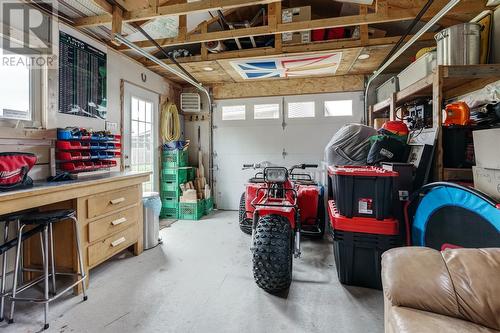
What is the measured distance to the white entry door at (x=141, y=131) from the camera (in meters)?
3.91

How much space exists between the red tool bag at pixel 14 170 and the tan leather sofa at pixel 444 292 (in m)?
2.52

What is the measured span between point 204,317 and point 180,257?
1199mm

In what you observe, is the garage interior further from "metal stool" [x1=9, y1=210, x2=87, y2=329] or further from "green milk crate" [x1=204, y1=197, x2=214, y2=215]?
"green milk crate" [x1=204, y1=197, x2=214, y2=215]

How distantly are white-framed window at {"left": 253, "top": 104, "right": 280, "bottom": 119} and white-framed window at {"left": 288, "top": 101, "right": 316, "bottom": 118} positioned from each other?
27 cm

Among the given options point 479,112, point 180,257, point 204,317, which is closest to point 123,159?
point 180,257

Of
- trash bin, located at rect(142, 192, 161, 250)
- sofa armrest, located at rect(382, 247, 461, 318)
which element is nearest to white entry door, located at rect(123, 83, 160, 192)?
trash bin, located at rect(142, 192, 161, 250)

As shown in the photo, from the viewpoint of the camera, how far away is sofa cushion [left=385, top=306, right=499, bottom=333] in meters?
1.01

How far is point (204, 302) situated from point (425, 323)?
159 cm

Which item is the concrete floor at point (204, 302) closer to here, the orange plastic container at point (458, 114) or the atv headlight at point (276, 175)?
the atv headlight at point (276, 175)

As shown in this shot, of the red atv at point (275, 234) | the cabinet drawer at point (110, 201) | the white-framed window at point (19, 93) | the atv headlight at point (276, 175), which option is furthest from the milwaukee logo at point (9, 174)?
the atv headlight at point (276, 175)

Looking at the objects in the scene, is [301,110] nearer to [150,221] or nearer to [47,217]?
[150,221]

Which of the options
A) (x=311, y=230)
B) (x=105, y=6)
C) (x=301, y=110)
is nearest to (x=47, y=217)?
(x=105, y=6)

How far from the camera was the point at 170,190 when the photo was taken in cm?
473

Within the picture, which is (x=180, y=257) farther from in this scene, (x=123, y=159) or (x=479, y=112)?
(x=479, y=112)
